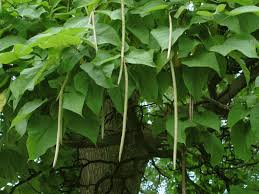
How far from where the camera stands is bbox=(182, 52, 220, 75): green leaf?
0.91 m

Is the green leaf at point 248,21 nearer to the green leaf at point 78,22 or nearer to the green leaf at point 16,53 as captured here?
the green leaf at point 78,22

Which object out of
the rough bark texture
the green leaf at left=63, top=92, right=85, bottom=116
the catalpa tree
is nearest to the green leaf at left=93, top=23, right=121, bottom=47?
the catalpa tree

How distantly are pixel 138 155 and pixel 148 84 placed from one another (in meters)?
0.87

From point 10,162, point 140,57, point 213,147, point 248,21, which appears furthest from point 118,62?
point 10,162

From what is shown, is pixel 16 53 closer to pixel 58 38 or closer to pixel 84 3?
pixel 58 38

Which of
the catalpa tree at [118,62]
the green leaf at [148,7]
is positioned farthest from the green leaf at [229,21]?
the green leaf at [148,7]

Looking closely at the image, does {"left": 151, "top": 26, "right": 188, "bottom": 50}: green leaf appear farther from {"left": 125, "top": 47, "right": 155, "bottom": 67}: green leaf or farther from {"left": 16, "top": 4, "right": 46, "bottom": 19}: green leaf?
{"left": 16, "top": 4, "right": 46, "bottom": 19}: green leaf

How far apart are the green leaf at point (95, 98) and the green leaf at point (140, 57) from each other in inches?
3.2

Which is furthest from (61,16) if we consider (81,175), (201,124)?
(81,175)

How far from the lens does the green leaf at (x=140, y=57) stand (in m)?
0.89

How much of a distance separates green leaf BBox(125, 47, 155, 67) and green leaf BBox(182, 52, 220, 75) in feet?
0.23

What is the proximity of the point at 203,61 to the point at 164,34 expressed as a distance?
0.09 m

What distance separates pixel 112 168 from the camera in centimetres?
202

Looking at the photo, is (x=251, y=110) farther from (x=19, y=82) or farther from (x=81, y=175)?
(x=81, y=175)
